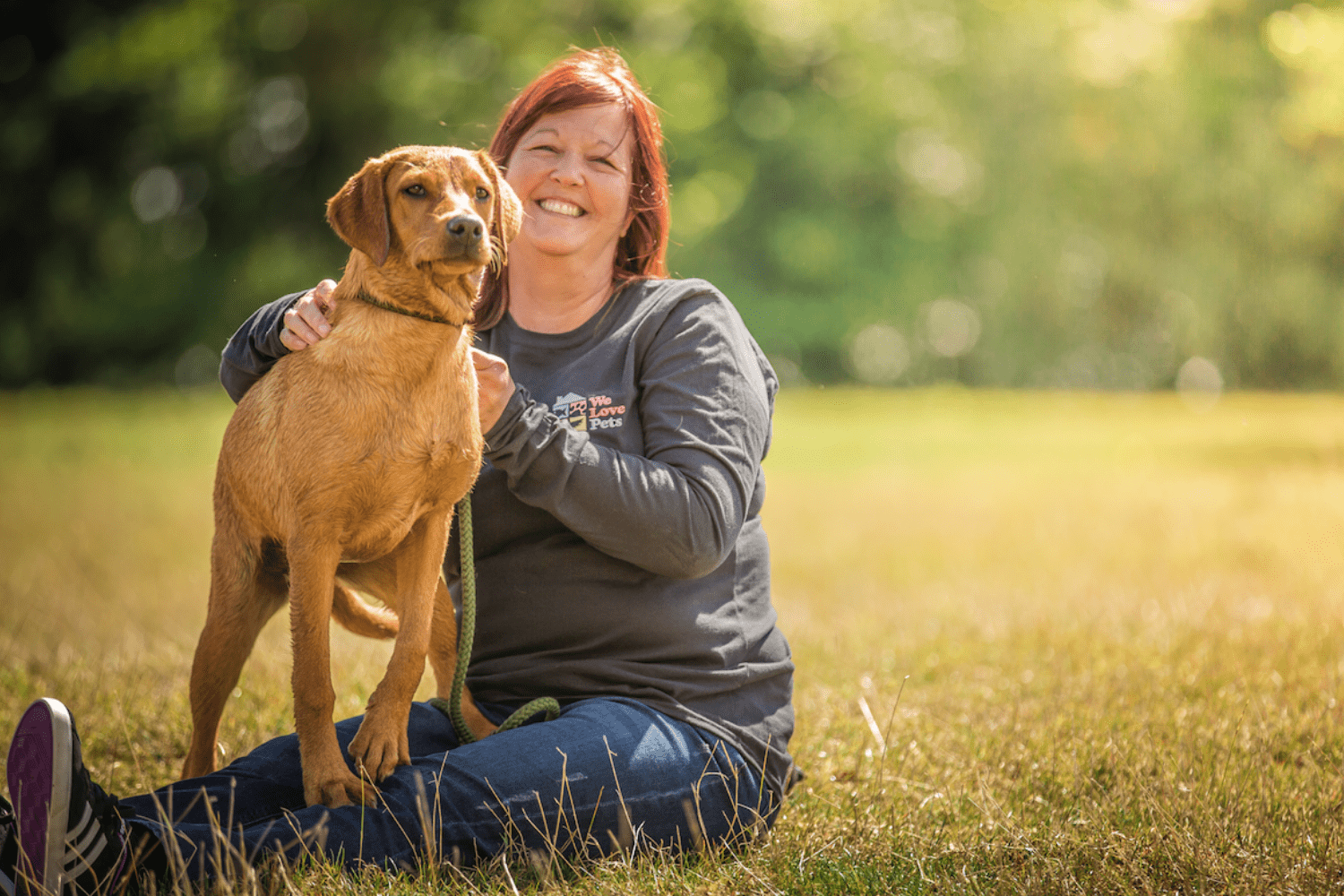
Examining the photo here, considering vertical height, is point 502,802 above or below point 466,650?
below

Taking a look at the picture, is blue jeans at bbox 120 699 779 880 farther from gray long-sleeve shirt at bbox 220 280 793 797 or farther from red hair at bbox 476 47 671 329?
red hair at bbox 476 47 671 329

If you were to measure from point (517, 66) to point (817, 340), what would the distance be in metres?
7.31

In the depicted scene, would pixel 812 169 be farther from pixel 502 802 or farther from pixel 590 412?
pixel 502 802

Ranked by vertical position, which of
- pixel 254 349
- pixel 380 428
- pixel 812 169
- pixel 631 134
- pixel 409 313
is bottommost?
pixel 380 428

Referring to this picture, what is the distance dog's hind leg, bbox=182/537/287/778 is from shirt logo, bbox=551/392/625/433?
0.81 metres

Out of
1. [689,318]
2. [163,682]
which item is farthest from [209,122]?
[689,318]

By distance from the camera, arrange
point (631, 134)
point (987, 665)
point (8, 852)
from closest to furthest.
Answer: point (8, 852) < point (631, 134) < point (987, 665)

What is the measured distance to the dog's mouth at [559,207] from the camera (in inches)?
116

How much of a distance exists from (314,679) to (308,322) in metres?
0.79

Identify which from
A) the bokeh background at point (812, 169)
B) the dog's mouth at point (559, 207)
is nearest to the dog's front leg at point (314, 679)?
the dog's mouth at point (559, 207)

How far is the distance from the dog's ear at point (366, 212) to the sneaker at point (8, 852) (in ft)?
4.44

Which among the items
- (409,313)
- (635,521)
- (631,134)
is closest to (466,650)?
(635,521)

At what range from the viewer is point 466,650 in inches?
105

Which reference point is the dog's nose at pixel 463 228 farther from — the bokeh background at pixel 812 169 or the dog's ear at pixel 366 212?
the bokeh background at pixel 812 169
